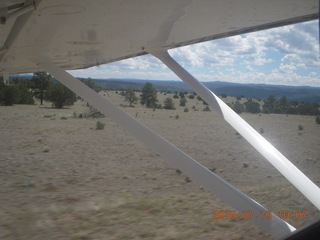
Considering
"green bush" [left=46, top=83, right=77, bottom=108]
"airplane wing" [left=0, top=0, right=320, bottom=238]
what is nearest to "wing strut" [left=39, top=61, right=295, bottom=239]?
"airplane wing" [left=0, top=0, right=320, bottom=238]

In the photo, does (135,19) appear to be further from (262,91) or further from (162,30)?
(262,91)

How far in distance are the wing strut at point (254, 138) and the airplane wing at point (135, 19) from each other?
1.32ft

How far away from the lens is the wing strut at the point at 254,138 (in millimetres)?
2426

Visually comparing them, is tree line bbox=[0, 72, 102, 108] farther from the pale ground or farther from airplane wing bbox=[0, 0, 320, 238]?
airplane wing bbox=[0, 0, 320, 238]

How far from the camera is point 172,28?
8.39 ft

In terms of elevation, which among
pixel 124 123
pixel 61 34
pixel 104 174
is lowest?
pixel 104 174

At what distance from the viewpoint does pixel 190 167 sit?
2301mm

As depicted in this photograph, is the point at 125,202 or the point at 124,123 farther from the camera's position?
the point at 125,202

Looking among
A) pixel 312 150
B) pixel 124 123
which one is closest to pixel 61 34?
pixel 124 123

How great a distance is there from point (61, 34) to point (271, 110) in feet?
135

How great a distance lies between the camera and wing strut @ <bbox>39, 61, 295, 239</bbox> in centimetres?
206

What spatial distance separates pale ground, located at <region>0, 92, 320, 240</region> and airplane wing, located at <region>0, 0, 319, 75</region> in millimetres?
3012

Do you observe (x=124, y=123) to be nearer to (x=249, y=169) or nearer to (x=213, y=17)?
(x=213, y=17)

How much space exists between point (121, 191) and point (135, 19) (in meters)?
5.29
